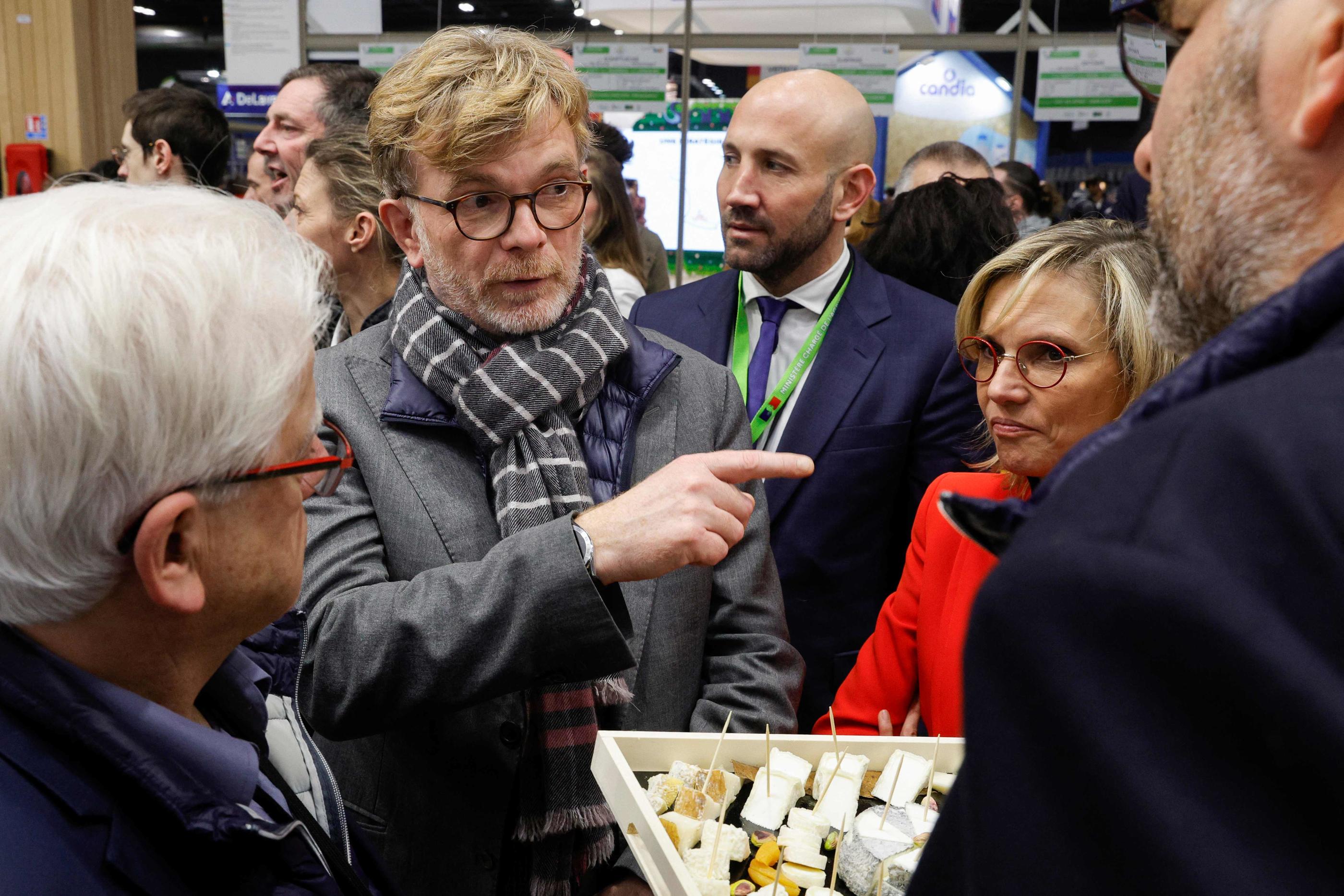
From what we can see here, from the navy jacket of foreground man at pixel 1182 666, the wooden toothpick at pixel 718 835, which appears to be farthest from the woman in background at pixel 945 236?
the navy jacket of foreground man at pixel 1182 666

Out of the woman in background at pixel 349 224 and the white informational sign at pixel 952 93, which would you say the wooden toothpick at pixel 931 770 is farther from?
the white informational sign at pixel 952 93

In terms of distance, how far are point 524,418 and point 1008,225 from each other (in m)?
2.12

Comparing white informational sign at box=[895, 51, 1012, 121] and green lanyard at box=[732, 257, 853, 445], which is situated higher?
white informational sign at box=[895, 51, 1012, 121]

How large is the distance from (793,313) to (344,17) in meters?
6.13

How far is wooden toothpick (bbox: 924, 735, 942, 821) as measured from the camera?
134 centimetres

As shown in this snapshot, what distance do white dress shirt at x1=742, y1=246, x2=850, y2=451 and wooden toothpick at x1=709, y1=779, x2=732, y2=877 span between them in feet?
5.14

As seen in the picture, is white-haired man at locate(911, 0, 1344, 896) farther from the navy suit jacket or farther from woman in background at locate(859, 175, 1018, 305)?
woman in background at locate(859, 175, 1018, 305)

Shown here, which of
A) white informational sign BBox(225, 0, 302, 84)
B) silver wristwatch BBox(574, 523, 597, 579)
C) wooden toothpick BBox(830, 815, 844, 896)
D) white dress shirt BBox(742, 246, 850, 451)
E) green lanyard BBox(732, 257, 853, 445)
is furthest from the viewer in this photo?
white informational sign BBox(225, 0, 302, 84)

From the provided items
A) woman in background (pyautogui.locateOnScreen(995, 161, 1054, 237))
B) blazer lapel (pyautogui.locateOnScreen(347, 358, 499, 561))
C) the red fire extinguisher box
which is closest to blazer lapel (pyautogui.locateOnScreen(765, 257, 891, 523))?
blazer lapel (pyautogui.locateOnScreen(347, 358, 499, 561))

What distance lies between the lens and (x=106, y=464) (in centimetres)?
93

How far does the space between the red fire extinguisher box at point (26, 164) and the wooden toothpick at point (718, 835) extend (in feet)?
23.8

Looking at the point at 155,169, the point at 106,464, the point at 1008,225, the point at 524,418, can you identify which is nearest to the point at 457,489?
the point at 524,418

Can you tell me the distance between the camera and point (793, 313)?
3021 millimetres

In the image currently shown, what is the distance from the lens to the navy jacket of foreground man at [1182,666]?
492 millimetres
